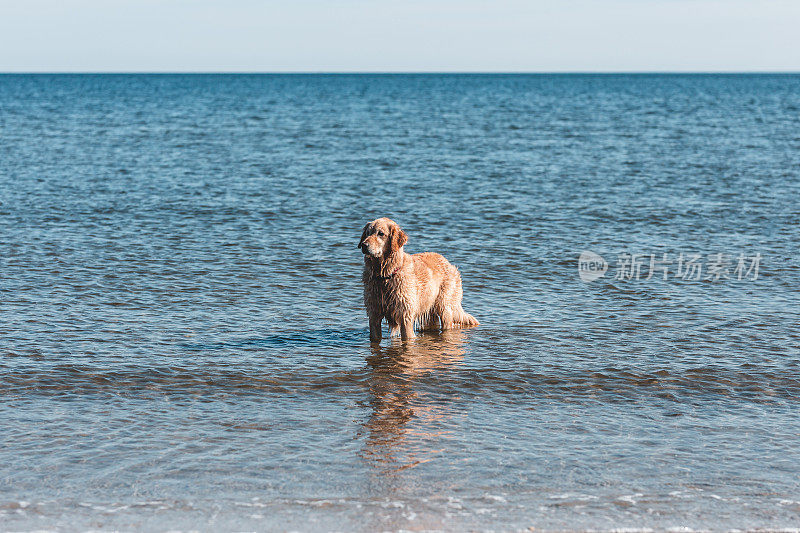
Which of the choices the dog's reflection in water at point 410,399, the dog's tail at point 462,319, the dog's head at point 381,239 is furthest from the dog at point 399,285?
the dog's reflection in water at point 410,399

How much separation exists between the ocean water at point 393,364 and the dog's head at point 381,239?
138cm

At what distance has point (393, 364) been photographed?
10656 mm

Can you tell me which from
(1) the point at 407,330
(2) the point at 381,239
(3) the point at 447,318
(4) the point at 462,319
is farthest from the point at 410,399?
(4) the point at 462,319

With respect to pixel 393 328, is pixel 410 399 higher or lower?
lower

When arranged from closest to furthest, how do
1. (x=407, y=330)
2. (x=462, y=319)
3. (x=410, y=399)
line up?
(x=410, y=399), (x=407, y=330), (x=462, y=319)

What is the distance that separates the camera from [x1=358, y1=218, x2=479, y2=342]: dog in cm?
1095

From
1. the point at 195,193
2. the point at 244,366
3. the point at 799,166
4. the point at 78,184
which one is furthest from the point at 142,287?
the point at 799,166

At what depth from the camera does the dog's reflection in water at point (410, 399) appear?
25.2ft

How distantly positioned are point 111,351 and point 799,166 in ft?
100

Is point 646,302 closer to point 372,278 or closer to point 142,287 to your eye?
point 372,278

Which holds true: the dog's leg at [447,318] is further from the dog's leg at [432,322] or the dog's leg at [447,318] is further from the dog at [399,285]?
the dog's leg at [432,322]

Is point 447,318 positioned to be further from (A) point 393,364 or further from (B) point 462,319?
(A) point 393,364

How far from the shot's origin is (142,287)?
14453 mm

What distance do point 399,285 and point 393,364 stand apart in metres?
1.12
